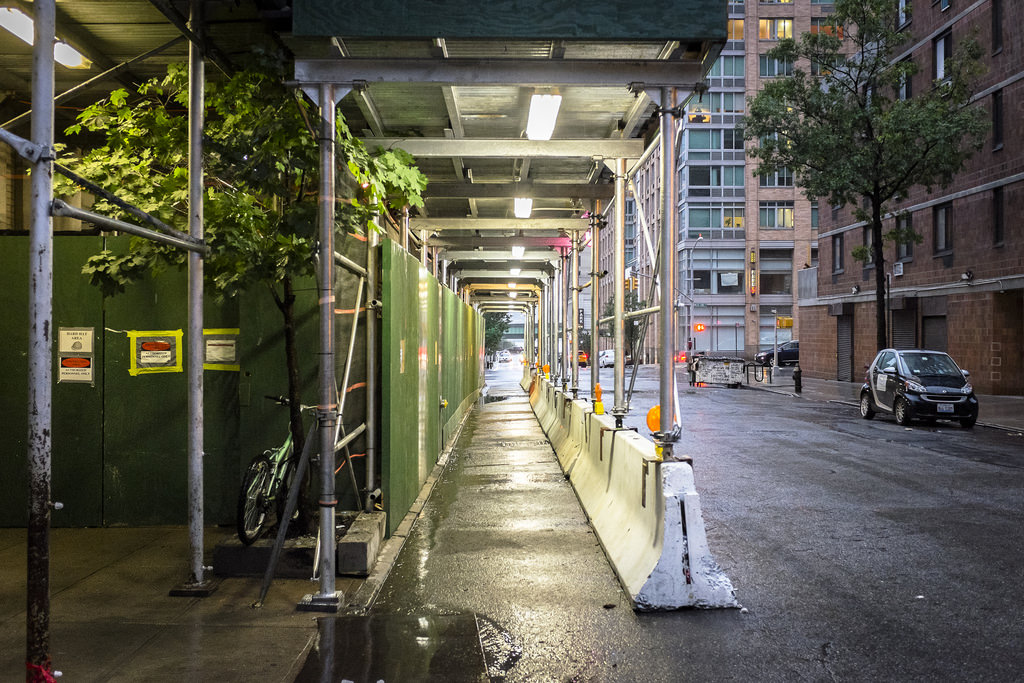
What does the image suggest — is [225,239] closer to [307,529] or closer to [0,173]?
[307,529]

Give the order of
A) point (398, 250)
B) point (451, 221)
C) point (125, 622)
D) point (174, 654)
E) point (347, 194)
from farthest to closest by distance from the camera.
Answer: point (451, 221), point (398, 250), point (347, 194), point (125, 622), point (174, 654)

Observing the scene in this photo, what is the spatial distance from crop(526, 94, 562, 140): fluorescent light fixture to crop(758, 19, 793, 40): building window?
60.3m

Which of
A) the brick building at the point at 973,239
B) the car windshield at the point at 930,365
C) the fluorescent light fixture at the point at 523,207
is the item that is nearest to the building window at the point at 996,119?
the brick building at the point at 973,239

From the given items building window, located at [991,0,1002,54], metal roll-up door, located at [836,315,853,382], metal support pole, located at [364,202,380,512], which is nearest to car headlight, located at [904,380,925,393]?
building window, located at [991,0,1002,54]

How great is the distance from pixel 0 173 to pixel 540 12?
8.74m

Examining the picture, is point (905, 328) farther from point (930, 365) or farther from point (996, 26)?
point (930, 365)

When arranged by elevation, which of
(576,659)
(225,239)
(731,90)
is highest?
(731,90)

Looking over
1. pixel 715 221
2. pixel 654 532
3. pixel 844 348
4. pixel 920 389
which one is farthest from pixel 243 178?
pixel 715 221

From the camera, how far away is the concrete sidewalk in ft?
67.2

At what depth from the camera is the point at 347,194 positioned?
25.8 ft

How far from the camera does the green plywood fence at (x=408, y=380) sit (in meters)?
8.01

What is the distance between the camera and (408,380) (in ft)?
30.5

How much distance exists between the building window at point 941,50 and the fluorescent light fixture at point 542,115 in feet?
93.4

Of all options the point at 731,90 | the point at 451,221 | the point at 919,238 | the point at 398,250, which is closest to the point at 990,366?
the point at 919,238
